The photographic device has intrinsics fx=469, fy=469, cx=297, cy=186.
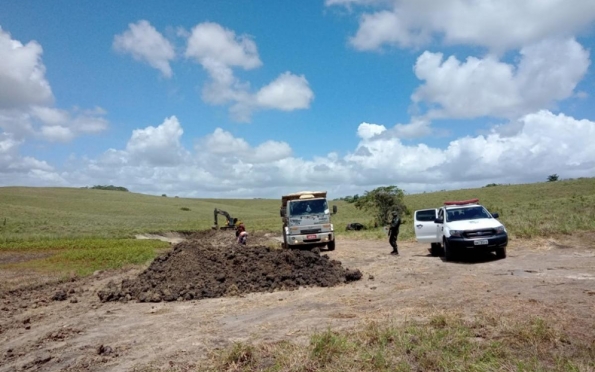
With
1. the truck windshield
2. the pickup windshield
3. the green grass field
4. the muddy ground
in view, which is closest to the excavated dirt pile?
the muddy ground

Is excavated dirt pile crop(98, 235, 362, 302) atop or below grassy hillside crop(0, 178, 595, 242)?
below

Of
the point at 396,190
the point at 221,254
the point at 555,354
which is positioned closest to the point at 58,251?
the point at 221,254

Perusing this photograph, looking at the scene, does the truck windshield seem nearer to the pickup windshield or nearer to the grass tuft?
the pickup windshield

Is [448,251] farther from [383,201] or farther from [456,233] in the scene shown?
[383,201]

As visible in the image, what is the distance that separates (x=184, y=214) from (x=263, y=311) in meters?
74.4

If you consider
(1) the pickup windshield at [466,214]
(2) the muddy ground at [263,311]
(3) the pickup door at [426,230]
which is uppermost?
(1) the pickup windshield at [466,214]

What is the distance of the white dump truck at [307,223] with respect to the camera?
70.9 ft

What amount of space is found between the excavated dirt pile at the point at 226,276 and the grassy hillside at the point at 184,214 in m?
11.2

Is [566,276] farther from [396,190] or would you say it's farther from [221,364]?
[396,190]

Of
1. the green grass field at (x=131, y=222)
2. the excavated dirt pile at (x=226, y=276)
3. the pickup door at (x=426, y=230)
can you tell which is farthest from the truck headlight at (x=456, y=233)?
the green grass field at (x=131, y=222)

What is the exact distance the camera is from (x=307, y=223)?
2177 centimetres

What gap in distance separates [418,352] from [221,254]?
1129 cm

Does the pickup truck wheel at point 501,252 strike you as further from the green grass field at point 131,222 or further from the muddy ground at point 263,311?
the green grass field at point 131,222

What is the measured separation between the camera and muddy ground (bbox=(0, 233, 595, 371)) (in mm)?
7289
